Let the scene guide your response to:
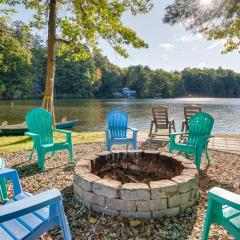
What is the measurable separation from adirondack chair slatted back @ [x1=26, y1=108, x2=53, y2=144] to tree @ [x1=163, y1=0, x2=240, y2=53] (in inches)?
230

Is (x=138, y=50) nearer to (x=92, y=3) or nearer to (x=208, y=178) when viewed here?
(x=92, y=3)

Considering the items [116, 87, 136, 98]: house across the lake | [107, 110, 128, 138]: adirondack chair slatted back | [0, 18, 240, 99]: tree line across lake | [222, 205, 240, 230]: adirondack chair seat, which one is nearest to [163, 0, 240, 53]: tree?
[107, 110, 128, 138]: adirondack chair slatted back

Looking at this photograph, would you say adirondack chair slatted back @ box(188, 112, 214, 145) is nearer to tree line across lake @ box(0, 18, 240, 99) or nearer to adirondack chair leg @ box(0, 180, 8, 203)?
adirondack chair leg @ box(0, 180, 8, 203)

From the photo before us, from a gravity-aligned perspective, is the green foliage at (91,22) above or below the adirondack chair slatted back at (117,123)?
above

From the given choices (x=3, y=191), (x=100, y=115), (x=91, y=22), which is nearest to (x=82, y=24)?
(x=91, y=22)

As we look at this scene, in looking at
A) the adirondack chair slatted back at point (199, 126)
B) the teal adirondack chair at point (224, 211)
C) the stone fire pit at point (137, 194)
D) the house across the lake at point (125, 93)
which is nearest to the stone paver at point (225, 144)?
the adirondack chair slatted back at point (199, 126)

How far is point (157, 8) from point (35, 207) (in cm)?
908

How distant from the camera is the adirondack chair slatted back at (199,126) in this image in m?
4.79

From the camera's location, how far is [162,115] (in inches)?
312

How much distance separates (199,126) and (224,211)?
117 inches

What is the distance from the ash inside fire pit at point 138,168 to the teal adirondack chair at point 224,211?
1446mm

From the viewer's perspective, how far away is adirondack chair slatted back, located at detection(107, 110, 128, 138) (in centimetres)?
565

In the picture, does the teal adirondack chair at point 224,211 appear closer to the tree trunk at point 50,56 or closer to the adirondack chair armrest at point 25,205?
the adirondack chair armrest at point 25,205

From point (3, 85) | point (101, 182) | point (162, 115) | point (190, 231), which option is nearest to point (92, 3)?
point (162, 115)
